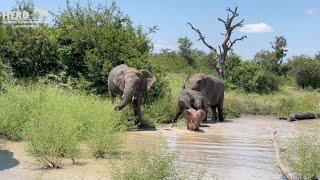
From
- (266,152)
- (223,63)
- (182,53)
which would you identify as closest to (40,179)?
(266,152)

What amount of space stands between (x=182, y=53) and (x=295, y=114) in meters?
28.5

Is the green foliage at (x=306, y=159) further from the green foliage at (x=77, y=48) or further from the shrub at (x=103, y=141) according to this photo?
the green foliage at (x=77, y=48)

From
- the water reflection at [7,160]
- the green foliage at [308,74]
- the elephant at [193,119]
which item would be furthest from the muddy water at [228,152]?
the green foliage at [308,74]

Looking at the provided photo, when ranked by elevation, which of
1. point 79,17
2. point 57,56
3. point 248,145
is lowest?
point 248,145

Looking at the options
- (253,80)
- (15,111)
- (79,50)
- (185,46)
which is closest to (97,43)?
(79,50)

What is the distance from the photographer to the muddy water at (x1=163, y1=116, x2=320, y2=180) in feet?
31.9

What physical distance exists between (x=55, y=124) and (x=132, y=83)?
23.9 ft

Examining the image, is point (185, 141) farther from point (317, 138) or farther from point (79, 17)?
point (79, 17)

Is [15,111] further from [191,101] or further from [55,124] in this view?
[191,101]

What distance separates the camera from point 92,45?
74.7 feet

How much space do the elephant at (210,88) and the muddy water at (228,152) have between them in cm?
288

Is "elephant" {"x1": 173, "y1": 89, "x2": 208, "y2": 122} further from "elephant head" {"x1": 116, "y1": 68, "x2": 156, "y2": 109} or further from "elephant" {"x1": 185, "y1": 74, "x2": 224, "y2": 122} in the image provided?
"elephant head" {"x1": 116, "y1": 68, "x2": 156, "y2": 109}

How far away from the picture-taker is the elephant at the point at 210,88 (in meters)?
21.2

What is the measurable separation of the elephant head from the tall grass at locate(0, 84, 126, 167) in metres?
2.15
